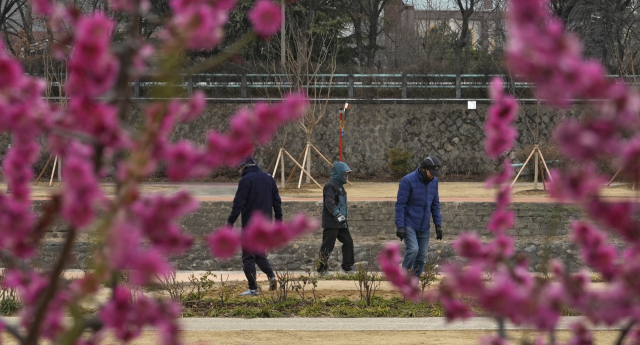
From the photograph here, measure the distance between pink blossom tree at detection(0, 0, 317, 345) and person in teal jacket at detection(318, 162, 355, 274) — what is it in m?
9.22

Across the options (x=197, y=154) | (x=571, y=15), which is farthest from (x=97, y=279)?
(x=571, y=15)

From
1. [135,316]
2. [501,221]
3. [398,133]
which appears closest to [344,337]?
[501,221]

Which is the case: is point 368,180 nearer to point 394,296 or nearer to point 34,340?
point 394,296

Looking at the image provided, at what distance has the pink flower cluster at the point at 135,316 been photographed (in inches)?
80.0

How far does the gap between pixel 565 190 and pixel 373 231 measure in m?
16.4

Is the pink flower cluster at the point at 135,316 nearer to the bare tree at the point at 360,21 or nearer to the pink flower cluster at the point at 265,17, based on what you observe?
the pink flower cluster at the point at 265,17

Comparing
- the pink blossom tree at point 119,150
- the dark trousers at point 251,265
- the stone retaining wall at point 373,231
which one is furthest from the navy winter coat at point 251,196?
the pink blossom tree at point 119,150

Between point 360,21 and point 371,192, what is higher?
point 360,21

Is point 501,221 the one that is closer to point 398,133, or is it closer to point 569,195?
point 569,195

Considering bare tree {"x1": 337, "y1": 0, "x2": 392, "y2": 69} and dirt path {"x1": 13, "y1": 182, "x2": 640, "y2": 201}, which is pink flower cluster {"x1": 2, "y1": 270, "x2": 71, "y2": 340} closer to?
dirt path {"x1": 13, "y1": 182, "x2": 640, "y2": 201}

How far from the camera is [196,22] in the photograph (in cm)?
187

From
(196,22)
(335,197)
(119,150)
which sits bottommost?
(335,197)

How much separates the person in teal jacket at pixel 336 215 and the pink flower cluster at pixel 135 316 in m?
9.17

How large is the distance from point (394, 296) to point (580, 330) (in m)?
7.01
